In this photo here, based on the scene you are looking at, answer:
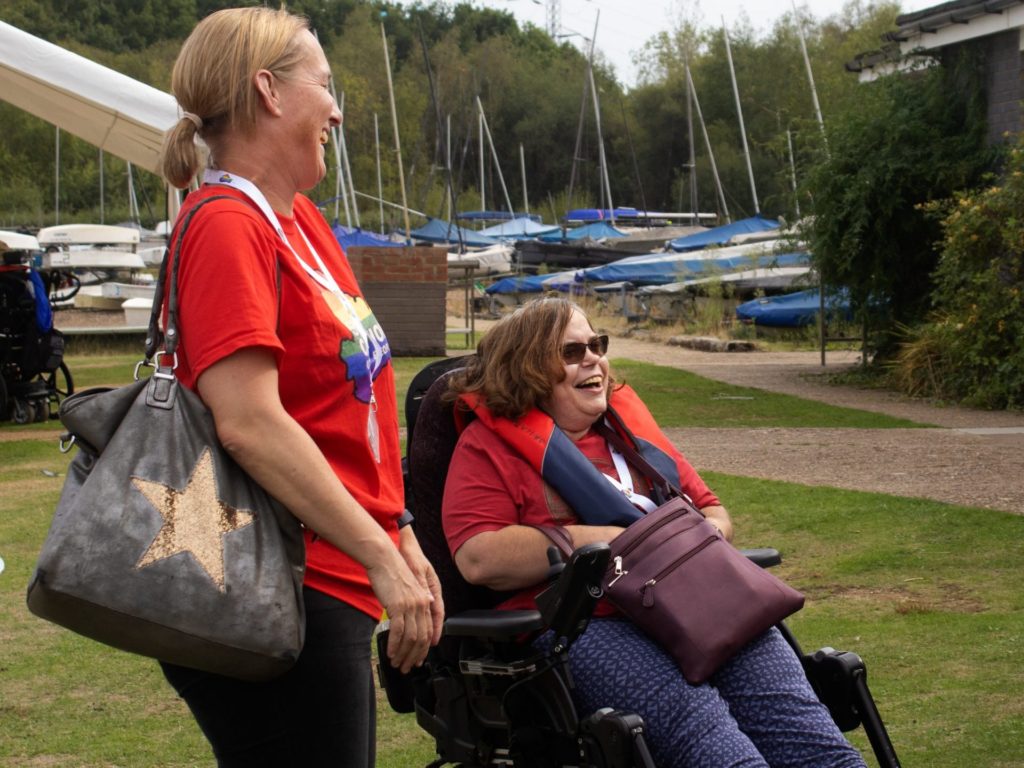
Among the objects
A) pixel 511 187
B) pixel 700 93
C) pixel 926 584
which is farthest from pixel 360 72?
pixel 926 584

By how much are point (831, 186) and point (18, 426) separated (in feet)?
31.3

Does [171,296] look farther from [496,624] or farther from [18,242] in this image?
[18,242]

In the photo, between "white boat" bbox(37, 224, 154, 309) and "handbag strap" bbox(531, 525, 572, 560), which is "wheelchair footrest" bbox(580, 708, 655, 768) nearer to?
"handbag strap" bbox(531, 525, 572, 560)

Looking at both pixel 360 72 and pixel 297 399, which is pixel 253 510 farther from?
pixel 360 72

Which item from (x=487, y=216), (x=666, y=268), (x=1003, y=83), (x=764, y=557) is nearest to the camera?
(x=764, y=557)

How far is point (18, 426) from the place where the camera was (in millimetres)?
14016

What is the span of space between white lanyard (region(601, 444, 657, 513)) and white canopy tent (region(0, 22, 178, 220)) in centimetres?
999

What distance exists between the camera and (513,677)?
11.1 feet

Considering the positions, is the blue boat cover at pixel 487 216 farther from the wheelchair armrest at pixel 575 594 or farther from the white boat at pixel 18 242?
the wheelchair armrest at pixel 575 594

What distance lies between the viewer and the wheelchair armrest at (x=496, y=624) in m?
3.31

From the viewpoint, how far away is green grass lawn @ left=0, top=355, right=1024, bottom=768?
475 centimetres

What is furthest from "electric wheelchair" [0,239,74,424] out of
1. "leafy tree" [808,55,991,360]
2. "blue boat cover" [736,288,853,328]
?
"blue boat cover" [736,288,853,328]

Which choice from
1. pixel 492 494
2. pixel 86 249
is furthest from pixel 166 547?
pixel 86 249

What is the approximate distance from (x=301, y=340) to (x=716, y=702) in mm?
1508
